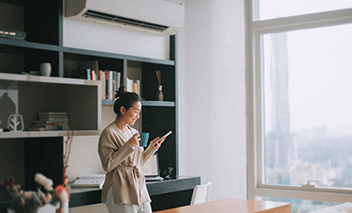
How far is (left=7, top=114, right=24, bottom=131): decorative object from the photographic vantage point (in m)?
2.89

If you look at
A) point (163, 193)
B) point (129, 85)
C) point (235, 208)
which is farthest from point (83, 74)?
point (235, 208)

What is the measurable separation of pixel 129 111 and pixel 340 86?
2.39 meters

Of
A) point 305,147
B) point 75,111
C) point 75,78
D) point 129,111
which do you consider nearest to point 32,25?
point 75,78

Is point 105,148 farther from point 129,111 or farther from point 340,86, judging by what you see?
point 340,86

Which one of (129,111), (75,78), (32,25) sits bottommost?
(129,111)

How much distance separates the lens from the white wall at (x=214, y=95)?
434 cm

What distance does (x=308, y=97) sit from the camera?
14.6ft

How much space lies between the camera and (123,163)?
295cm

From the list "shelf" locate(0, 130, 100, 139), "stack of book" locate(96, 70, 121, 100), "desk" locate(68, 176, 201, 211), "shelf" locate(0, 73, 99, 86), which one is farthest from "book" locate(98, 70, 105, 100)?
"desk" locate(68, 176, 201, 211)

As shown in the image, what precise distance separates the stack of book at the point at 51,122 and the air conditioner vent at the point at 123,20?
788 mm

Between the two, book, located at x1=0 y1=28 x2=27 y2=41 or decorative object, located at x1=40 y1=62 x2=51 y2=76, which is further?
decorative object, located at x1=40 y1=62 x2=51 y2=76

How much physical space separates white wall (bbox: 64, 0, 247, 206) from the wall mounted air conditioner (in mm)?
638

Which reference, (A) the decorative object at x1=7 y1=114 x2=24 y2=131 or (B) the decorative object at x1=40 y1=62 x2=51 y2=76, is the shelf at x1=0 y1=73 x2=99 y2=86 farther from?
(A) the decorative object at x1=7 y1=114 x2=24 y2=131

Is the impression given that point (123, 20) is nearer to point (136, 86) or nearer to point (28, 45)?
point (136, 86)
